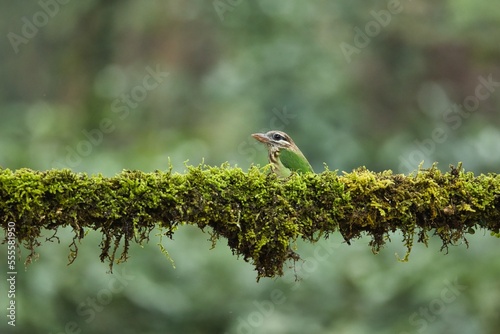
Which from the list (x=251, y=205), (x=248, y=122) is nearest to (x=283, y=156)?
(x=251, y=205)

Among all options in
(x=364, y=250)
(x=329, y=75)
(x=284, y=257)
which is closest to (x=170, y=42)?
(x=329, y=75)

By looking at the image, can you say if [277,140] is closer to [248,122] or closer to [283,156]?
[283,156]

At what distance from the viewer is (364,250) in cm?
841

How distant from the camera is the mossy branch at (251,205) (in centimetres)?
351

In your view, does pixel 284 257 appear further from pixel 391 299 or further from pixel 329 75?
pixel 329 75

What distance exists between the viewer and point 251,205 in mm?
3762

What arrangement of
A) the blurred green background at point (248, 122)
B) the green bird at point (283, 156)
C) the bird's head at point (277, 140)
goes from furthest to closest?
the blurred green background at point (248, 122) < the bird's head at point (277, 140) < the green bird at point (283, 156)

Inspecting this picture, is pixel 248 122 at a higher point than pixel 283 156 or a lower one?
higher

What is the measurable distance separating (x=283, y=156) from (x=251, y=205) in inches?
61.8

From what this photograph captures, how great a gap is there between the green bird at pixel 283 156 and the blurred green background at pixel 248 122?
618mm

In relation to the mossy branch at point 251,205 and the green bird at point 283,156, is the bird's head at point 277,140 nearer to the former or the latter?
the green bird at point 283,156

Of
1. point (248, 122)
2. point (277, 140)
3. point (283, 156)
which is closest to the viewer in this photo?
point (283, 156)

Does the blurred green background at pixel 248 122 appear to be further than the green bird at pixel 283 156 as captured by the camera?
Yes

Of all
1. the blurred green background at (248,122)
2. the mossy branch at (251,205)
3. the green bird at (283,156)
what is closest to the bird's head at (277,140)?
the green bird at (283,156)
